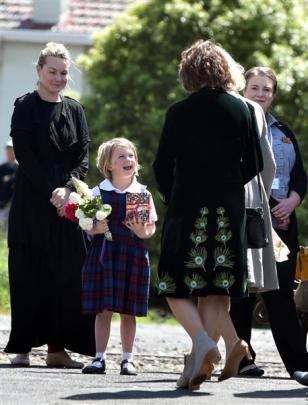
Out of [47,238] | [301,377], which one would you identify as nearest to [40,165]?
[47,238]

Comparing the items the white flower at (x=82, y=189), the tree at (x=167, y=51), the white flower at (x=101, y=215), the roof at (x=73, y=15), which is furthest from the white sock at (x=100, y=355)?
the roof at (x=73, y=15)

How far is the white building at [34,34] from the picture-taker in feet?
99.9

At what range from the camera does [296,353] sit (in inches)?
417

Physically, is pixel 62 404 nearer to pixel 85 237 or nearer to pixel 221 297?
pixel 221 297

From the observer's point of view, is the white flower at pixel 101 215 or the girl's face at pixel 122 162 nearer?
the white flower at pixel 101 215

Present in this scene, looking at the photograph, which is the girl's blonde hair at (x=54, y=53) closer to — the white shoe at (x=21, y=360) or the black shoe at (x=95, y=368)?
the white shoe at (x=21, y=360)

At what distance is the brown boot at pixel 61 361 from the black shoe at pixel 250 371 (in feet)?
3.53

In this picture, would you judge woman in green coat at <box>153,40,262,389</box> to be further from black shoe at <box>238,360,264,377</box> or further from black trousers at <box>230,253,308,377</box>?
black shoe at <box>238,360,264,377</box>

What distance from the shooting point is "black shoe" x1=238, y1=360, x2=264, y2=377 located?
35.7 feet

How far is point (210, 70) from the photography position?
9.42 metres

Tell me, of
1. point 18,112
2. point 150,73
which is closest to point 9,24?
point 150,73

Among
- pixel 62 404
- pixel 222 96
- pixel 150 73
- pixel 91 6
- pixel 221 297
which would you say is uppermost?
A: pixel 91 6

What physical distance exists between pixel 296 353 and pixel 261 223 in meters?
1.44

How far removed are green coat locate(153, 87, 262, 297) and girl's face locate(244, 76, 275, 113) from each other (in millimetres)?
1562
